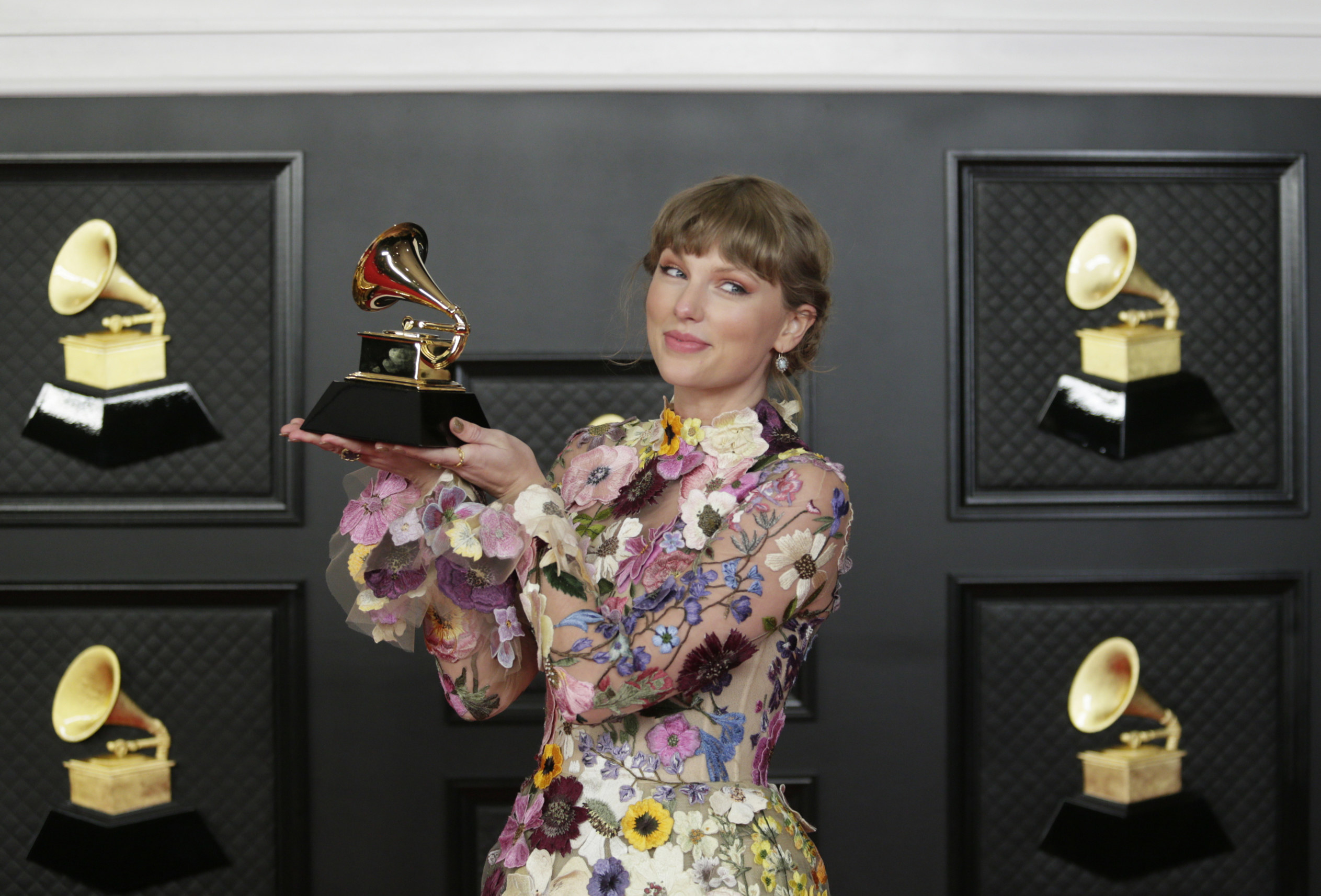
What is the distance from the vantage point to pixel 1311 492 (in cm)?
272

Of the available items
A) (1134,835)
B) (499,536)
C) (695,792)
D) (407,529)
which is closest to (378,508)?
(407,529)

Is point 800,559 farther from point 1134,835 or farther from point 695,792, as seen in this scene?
point 1134,835

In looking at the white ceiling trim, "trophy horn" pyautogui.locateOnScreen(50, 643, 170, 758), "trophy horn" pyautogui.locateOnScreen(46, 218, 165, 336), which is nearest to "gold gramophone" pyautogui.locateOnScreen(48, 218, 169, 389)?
"trophy horn" pyautogui.locateOnScreen(46, 218, 165, 336)

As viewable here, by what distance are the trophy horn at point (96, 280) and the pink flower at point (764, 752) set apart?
1.89 m

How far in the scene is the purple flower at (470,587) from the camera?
4.18ft

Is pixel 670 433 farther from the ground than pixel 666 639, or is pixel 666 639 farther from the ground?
pixel 670 433

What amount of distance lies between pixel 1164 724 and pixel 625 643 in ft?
6.63

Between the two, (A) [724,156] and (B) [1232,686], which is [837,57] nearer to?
(A) [724,156]

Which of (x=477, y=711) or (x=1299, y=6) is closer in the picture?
(x=477, y=711)

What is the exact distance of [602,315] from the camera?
2.63 metres

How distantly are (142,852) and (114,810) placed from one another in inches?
4.8

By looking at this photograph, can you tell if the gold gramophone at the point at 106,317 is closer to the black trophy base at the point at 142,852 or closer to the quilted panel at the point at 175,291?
the quilted panel at the point at 175,291

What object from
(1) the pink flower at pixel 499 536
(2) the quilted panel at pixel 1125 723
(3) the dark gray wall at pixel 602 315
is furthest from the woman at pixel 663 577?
(2) the quilted panel at pixel 1125 723

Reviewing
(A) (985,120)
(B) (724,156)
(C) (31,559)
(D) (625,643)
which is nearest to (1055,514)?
(A) (985,120)
